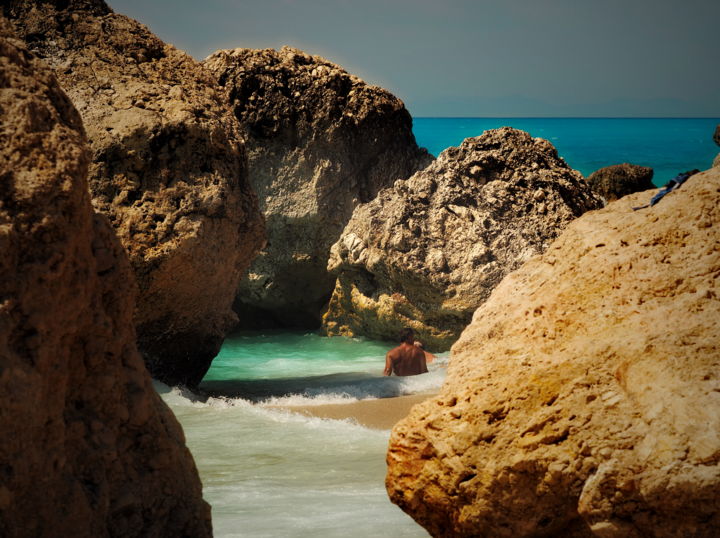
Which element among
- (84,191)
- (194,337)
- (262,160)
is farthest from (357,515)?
(262,160)

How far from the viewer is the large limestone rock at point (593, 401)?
2.66 metres

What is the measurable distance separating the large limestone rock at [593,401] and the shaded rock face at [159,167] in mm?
3371

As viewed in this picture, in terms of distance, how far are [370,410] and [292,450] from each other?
4.17ft

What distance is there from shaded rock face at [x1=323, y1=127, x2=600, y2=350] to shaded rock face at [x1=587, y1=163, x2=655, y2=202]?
4385 mm

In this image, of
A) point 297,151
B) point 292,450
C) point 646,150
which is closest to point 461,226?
point 297,151

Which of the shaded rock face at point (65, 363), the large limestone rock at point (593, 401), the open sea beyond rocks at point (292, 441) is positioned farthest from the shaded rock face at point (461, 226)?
the shaded rock face at point (65, 363)

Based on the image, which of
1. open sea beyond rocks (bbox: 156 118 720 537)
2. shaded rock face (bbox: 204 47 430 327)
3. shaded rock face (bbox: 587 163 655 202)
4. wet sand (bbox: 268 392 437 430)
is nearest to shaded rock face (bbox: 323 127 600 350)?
open sea beyond rocks (bbox: 156 118 720 537)

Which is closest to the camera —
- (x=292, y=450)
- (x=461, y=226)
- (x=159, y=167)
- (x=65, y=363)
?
(x=65, y=363)

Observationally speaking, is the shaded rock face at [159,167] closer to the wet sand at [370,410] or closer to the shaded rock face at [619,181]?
the wet sand at [370,410]

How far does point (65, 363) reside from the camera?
2318mm

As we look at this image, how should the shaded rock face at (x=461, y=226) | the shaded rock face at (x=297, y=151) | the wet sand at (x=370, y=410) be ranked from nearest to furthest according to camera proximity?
1. the wet sand at (x=370, y=410)
2. the shaded rock face at (x=461, y=226)
3. the shaded rock face at (x=297, y=151)

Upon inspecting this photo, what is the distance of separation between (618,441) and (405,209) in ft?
21.9

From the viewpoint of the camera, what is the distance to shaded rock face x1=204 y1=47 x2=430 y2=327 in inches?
430

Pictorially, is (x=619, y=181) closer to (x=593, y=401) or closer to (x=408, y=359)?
(x=408, y=359)
